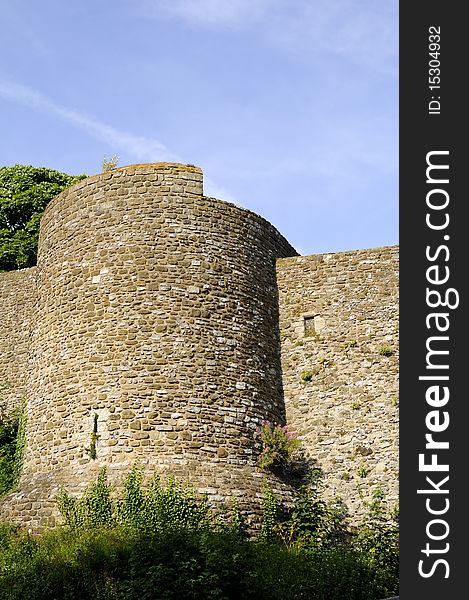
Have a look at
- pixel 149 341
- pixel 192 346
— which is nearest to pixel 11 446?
pixel 149 341

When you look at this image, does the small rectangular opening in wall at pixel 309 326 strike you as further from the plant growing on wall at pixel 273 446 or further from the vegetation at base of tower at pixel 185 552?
the vegetation at base of tower at pixel 185 552

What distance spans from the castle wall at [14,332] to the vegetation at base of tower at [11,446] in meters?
0.44

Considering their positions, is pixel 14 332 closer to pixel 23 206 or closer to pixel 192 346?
pixel 192 346

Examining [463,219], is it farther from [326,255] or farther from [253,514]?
[326,255]

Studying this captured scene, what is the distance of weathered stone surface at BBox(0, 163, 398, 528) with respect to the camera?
13.0 metres

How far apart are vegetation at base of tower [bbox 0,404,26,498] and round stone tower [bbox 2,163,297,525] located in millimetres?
601

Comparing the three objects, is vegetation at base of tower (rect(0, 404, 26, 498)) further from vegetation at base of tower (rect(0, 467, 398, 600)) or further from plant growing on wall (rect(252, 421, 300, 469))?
plant growing on wall (rect(252, 421, 300, 469))

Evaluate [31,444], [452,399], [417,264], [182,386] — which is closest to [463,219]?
[417,264]

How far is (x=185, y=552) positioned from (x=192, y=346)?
3.91 meters

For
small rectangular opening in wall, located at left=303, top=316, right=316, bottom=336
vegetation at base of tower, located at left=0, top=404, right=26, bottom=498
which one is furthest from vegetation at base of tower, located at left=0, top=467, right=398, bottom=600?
small rectangular opening in wall, located at left=303, top=316, right=316, bottom=336

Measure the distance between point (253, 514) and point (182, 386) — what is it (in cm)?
234

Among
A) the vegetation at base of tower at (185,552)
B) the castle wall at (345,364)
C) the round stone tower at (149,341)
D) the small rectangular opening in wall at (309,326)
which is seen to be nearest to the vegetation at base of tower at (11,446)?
the round stone tower at (149,341)

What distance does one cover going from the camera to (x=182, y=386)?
13266 millimetres

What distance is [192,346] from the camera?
13602mm
